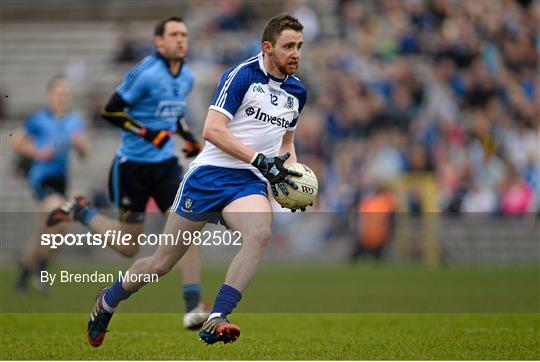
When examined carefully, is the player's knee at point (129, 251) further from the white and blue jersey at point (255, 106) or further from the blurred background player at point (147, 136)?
the white and blue jersey at point (255, 106)

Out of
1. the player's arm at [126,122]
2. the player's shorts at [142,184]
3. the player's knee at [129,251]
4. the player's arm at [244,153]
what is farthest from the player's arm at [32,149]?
the player's arm at [244,153]

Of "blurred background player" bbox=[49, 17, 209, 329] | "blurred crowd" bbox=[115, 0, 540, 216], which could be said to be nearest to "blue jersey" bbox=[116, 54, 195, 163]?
"blurred background player" bbox=[49, 17, 209, 329]

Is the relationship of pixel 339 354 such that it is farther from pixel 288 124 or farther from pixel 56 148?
pixel 56 148

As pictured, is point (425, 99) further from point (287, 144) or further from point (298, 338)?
point (287, 144)

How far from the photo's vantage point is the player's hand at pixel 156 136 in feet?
36.3

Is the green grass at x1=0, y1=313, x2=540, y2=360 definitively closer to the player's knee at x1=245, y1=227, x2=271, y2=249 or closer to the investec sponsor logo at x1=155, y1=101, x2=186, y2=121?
the player's knee at x1=245, y1=227, x2=271, y2=249

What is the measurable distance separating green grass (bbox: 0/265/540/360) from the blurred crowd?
15.3ft

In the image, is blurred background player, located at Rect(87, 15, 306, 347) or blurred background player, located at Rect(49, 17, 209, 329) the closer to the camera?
blurred background player, located at Rect(87, 15, 306, 347)

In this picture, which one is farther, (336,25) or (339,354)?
(336,25)

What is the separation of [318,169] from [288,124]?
14851mm

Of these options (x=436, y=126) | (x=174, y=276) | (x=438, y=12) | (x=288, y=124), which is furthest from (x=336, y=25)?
(x=288, y=124)

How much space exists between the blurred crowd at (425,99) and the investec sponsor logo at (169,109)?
37.4ft

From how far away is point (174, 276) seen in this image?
1803cm

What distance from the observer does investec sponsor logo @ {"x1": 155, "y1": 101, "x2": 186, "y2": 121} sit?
11.5 meters
